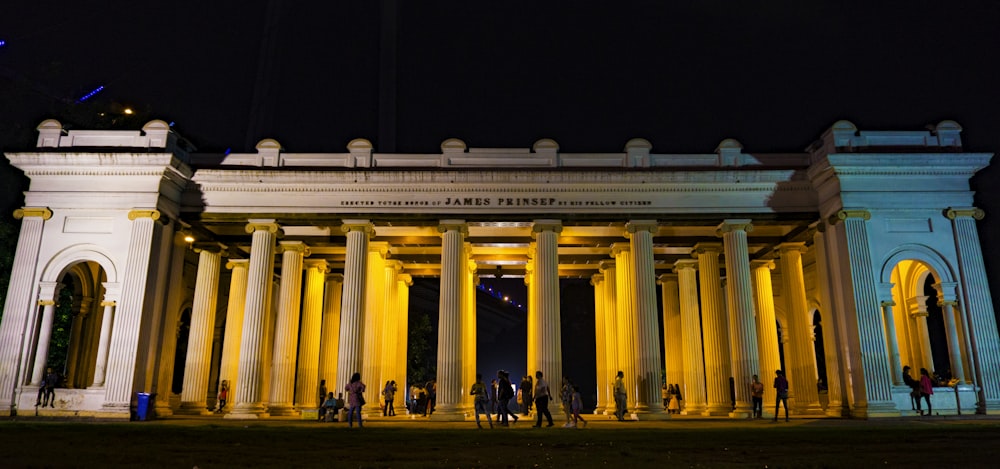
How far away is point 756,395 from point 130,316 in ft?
75.9

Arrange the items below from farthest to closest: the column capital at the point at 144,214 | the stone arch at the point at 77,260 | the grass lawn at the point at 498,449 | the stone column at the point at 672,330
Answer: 1. the stone column at the point at 672,330
2. the column capital at the point at 144,214
3. the stone arch at the point at 77,260
4. the grass lawn at the point at 498,449

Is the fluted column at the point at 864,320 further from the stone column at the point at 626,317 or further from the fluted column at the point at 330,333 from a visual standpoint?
the fluted column at the point at 330,333

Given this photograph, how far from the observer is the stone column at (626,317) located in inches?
1064

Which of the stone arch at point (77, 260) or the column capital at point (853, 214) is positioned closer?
the stone arch at point (77, 260)

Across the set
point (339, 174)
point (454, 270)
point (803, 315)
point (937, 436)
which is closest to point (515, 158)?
point (454, 270)

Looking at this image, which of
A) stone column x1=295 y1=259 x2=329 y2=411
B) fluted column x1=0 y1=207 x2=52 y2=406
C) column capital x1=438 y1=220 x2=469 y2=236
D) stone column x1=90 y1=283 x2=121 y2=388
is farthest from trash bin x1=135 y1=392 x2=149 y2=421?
column capital x1=438 y1=220 x2=469 y2=236

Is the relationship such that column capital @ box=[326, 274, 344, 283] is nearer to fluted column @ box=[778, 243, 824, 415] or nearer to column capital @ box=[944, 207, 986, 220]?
fluted column @ box=[778, 243, 824, 415]

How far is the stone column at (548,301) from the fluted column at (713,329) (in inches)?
284

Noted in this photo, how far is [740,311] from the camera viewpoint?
26.7 meters

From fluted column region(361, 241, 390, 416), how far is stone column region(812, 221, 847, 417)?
1828 cm

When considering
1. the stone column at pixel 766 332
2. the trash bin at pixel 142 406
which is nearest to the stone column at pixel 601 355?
the stone column at pixel 766 332

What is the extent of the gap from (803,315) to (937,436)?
1618 cm

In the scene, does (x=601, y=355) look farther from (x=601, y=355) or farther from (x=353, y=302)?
(x=353, y=302)

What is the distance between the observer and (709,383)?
95.8 ft
